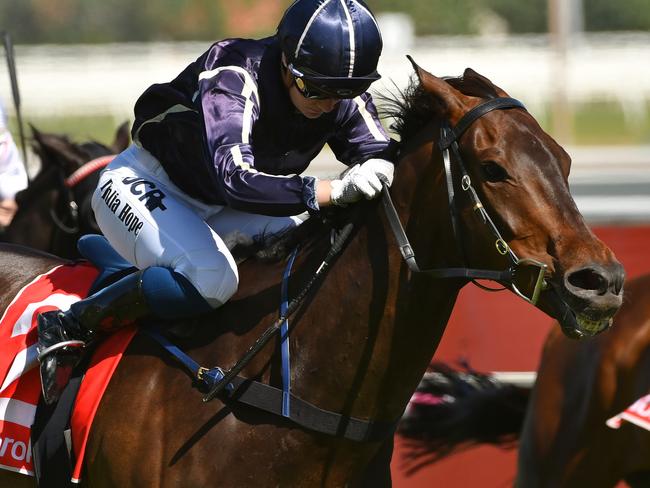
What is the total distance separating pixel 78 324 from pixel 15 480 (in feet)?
2.04

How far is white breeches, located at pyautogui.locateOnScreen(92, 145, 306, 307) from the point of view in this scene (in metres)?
3.63

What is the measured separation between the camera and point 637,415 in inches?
186

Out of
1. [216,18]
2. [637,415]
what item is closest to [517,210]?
[637,415]

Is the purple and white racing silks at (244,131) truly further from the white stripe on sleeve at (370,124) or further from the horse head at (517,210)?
the horse head at (517,210)

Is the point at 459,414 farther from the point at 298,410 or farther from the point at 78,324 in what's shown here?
the point at 78,324

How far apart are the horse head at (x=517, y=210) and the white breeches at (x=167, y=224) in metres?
0.70

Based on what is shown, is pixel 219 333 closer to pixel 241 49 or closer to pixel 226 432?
pixel 226 432

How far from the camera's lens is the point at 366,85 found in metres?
3.50

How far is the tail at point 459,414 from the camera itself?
5.66 meters

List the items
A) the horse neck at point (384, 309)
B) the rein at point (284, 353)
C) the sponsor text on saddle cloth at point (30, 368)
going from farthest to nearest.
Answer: the sponsor text on saddle cloth at point (30, 368) < the horse neck at point (384, 309) < the rein at point (284, 353)

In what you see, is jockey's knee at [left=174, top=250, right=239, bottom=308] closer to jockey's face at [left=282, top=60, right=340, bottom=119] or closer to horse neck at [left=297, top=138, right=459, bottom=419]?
horse neck at [left=297, top=138, right=459, bottom=419]

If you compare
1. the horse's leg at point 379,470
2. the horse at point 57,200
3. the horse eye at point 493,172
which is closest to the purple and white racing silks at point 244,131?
the horse eye at point 493,172

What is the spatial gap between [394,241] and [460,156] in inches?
13.3

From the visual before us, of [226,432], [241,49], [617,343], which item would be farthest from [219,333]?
[617,343]
